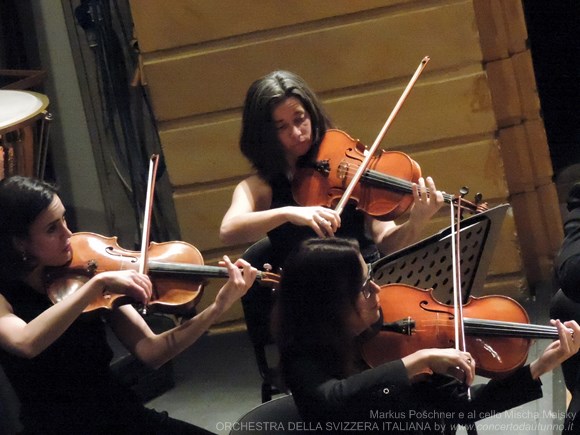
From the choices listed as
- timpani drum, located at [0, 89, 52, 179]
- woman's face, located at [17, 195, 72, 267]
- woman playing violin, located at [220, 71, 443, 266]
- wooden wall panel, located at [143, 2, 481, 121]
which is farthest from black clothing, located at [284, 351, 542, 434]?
wooden wall panel, located at [143, 2, 481, 121]

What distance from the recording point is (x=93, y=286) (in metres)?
1.89

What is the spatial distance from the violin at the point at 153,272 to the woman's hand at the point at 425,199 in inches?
16.9

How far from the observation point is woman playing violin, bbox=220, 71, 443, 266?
241 cm

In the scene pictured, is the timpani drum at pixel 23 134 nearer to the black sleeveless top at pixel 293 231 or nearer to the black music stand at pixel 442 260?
the black sleeveless top at pixel 293 231

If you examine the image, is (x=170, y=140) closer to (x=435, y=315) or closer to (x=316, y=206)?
(x=316, y=206)

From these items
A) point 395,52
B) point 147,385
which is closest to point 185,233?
point 147,385

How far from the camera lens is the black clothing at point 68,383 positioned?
1.96 m

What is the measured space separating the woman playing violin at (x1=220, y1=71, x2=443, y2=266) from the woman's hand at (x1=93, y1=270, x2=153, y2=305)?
0.47 meters

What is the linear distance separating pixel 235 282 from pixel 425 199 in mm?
578

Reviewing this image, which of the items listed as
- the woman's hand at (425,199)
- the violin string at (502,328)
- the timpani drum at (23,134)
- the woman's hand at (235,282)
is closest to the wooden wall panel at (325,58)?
the timpani drum at (23,134)

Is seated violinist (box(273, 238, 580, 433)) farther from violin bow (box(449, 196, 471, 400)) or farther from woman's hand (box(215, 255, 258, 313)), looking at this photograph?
woman's hand (box(215, 255, 258, 313))

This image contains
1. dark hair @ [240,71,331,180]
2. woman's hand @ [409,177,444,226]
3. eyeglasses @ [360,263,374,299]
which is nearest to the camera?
eyeglasses @ [360,263,374,299]

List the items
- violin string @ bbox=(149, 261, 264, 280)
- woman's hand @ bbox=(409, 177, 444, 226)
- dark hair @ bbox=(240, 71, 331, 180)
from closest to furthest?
violin string @ bbox=(149, 261, 264, 280), woman's hand @ bbox=(409, 177, 444, 226), dark hair @ bbox=(240, 71, 331, 180)

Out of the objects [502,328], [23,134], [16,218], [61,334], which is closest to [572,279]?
[502,328]
